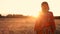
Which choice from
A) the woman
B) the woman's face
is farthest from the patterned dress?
the woman's face

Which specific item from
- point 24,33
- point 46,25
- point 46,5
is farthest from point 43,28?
point 24,33

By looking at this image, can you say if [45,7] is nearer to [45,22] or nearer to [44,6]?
[44,6]

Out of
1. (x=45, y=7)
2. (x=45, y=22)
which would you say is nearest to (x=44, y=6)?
(x=45, y=7)

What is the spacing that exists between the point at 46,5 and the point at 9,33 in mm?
5284

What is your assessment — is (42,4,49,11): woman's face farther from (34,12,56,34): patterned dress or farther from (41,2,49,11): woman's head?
(34,12,56,34): patterned dress

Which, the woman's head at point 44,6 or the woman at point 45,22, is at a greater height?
the woman's head at point 44,6

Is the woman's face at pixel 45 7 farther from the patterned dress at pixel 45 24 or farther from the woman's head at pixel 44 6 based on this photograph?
the patterned dress at pixel 45 24

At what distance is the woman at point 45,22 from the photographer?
16.6ft

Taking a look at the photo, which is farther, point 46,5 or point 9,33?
point 9,33

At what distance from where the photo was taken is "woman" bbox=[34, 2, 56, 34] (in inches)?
199

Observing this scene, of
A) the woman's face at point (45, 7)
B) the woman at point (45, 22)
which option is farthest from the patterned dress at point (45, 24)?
the woman's face at point (45, 7)

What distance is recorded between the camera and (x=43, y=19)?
5.09 metres

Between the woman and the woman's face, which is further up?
the woman's face

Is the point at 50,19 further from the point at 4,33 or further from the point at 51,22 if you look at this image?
the point at 4,33
